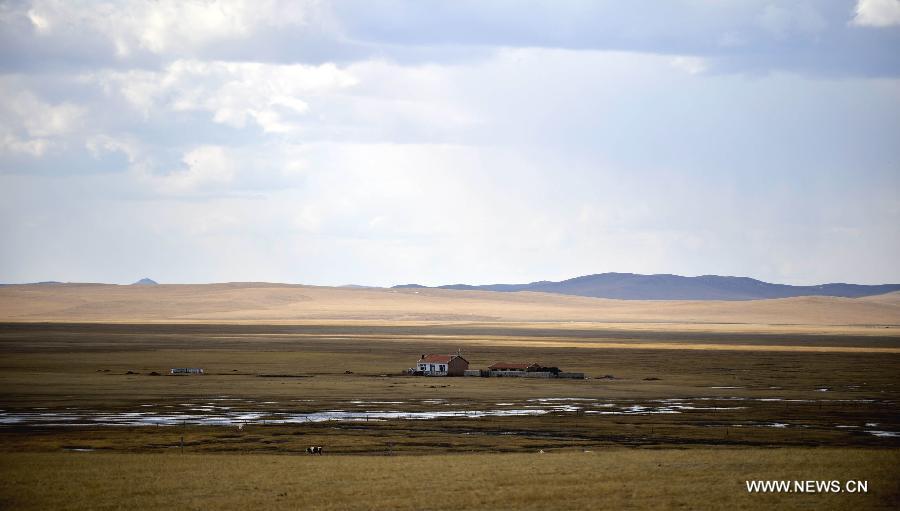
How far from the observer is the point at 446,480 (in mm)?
36250

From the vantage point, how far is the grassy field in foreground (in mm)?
32969

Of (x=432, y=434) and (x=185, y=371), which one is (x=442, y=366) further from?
(x=432, y=434)

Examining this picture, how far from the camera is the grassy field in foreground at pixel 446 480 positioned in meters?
33.0

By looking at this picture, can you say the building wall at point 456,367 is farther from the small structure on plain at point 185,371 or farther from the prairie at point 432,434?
the small structure on plain at point 185,371

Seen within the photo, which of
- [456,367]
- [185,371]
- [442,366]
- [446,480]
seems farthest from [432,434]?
[456,367]

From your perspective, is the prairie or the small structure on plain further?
the small structure on plain

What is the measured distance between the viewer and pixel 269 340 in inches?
6004

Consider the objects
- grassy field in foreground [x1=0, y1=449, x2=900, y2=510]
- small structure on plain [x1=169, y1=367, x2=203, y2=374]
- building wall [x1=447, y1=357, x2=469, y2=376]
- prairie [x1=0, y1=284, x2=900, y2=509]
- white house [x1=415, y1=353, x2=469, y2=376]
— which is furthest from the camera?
building wall [x1=447, y1=357, x2=469, y2=376]

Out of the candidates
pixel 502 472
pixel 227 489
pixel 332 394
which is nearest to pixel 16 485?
pixel 227 489

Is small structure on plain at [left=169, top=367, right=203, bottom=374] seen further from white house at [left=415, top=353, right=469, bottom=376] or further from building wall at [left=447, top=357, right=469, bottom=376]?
building wall at [left=447, top=357, right=469, bottom=376]

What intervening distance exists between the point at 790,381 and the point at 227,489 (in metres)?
59.3

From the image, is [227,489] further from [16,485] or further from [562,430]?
[562,430]

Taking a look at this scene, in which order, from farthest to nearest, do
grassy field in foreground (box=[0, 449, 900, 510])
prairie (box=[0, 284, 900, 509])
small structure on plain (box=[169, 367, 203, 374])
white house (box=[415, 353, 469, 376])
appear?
1. white house (box=[415, 353, 469, 376])
2. small structure on plain (box=[169, 367, 203, 374])
3. prairie (box=[0, 284, 900, 509])
4. grassy field in foreground (box=[0, 449, 900, 510])

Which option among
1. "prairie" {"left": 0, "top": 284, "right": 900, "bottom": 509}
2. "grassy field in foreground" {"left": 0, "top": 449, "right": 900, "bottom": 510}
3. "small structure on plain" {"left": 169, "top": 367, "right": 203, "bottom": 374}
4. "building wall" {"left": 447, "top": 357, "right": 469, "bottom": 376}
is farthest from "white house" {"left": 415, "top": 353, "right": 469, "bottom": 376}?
"grassy field in foreground" {"left": 0, "top": 449, "right": 900, "bottom": 510}
